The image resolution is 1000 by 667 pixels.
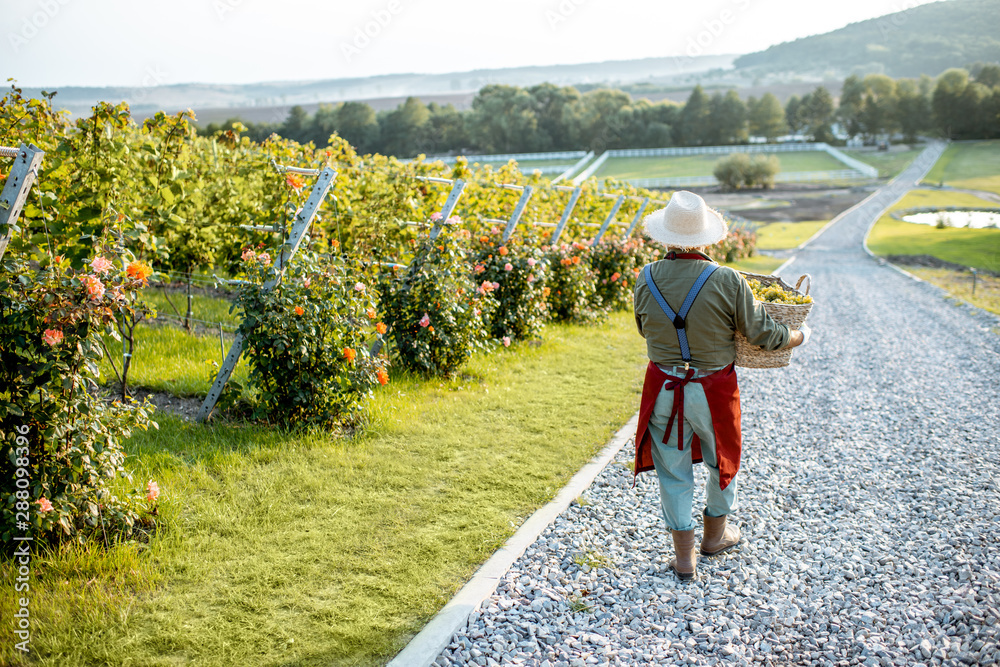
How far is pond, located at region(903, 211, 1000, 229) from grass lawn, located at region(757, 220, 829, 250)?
5642 millimetres

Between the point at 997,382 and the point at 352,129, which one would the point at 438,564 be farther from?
the point at 352,129

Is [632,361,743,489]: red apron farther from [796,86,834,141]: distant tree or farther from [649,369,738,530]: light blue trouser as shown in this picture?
[796,86,834,141]: distant tree

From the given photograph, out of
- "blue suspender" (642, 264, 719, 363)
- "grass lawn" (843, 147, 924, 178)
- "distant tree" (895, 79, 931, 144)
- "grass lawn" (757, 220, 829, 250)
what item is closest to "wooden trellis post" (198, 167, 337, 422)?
"blue suspender" (642, 264, 719, 363)

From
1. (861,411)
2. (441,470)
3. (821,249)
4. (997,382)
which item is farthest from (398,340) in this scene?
(821,249)

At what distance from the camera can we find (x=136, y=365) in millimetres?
5781

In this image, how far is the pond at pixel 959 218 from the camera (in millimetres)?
38031

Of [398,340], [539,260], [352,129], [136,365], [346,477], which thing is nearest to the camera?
[346,477]

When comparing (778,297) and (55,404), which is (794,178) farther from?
(55,404)

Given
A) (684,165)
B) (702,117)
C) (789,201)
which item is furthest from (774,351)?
(702,117)

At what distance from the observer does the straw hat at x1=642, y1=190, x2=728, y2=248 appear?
10.8 feet

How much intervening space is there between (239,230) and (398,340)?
262 centimetres

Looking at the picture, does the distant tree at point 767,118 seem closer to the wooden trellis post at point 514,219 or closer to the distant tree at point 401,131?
the distant tree at point 401,131

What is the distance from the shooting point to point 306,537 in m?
3.55

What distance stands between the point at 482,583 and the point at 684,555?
1101 millimetres
